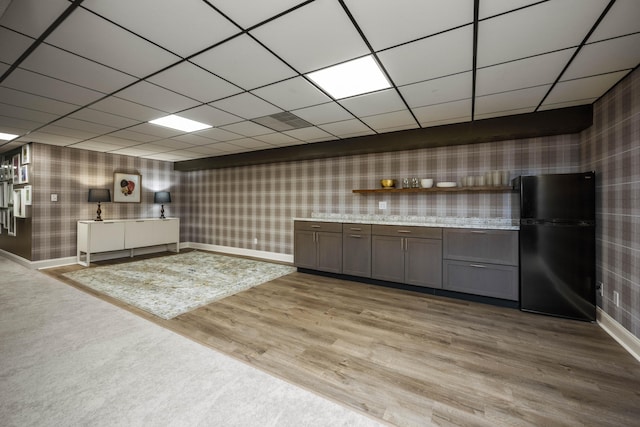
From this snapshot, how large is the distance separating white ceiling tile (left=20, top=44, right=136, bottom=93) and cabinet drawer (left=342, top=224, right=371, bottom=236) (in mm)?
3258

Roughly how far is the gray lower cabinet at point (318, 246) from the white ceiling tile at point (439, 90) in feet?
7.40

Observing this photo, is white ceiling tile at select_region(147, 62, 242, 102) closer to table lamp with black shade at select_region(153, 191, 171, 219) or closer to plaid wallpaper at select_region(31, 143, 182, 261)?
plaid wallpaper at select_region(31, 143, 182, 261)

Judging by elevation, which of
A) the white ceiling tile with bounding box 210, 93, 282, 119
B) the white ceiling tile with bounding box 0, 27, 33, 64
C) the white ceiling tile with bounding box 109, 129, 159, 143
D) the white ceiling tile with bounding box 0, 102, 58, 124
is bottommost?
the white ceiling tile with bounding box 0, 27, 33, 64

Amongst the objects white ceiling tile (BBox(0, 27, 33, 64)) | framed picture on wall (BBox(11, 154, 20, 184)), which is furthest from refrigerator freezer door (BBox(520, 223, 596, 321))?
framed picture on wall (BBox(11, 154, 20, 184))

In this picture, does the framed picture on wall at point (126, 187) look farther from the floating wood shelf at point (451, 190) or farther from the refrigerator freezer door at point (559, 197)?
the refrigerator freezer door at point (559, 197)

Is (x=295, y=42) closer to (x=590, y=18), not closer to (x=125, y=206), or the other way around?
(x=590, y=18)

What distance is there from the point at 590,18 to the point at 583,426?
7.98 ft

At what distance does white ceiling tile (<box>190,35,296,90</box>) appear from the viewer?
2021 millimetres

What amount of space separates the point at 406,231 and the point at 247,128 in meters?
2.78

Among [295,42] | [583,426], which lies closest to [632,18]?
[295,42]

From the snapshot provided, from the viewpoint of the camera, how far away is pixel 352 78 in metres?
2.51

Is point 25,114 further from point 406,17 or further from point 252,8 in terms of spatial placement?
point 406,17

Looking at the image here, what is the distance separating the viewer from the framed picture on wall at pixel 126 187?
243 inches

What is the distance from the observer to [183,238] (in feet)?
24.8
